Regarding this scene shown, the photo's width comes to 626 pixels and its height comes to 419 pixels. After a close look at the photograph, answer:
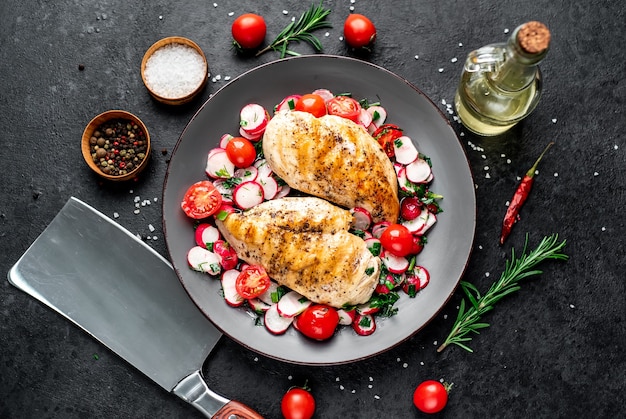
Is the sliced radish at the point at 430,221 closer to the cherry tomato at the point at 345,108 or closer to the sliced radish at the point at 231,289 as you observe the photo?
the cherry tomato at the point at 345,108

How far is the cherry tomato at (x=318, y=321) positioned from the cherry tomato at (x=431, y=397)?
2.84 ft

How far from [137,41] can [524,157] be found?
3.13 m

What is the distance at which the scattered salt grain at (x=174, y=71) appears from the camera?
4.53 m

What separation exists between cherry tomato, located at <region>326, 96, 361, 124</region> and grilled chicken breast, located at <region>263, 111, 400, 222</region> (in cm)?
11

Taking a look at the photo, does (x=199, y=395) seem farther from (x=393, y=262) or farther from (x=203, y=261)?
(x=393, y=262)

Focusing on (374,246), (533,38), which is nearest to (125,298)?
(374,246)

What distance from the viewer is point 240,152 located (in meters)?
4.25

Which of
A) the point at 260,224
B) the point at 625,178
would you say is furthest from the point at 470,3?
the point at 260,224

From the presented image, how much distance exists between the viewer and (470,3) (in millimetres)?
4703

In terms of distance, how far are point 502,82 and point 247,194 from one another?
1846mm

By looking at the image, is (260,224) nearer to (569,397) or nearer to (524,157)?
(524,157)

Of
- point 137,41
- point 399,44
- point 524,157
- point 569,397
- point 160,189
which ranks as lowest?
point 569,397

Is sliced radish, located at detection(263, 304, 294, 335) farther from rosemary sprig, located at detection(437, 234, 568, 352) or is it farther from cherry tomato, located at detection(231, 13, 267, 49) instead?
cherry tomato, located at detection(231, 13, 267, 49)

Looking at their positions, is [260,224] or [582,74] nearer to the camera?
[260,224]
